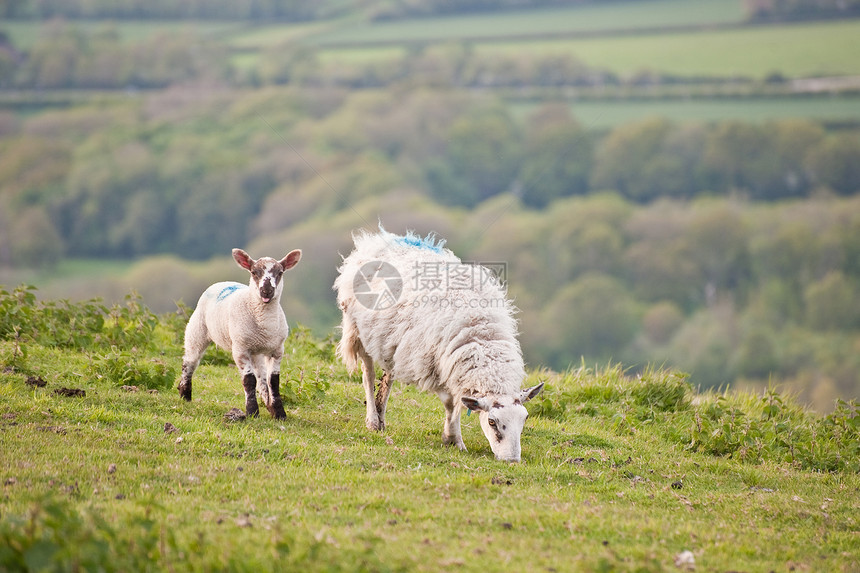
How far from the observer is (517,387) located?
888 cm

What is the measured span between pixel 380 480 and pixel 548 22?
102523 mm

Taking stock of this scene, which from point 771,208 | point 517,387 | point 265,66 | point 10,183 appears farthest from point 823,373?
point 10,183

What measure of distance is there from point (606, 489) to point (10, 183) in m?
92.6

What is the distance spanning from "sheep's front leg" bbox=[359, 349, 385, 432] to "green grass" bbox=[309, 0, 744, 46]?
3645 inches

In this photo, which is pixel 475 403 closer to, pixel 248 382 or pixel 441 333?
pixel 441 333

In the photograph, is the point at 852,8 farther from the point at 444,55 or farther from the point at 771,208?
the point at 444,55

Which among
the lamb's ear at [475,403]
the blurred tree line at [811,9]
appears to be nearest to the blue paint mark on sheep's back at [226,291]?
Answer: the lamb's ear at [475,403]

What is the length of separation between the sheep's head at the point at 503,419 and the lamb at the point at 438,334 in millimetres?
11

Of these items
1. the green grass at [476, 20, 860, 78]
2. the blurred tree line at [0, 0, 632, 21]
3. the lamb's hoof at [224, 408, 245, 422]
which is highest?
the blurred tree line at [0, 0, 632, 21]

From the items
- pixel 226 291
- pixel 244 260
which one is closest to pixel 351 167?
pixel 226 291

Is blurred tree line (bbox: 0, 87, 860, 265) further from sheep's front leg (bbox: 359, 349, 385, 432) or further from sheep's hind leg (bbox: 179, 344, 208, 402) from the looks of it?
sheep's front leg (bbox: 359, 349, 385, 432)

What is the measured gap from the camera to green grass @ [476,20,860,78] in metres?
84.6

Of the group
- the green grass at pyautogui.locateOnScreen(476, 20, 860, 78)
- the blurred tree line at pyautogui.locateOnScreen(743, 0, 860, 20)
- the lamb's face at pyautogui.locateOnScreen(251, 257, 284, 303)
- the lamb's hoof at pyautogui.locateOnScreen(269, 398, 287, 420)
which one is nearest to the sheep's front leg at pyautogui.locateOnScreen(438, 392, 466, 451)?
the lamb's hoof at pyautogui.locateOnScreen(269, 398, 287, 420)

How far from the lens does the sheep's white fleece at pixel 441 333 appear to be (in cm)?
888
